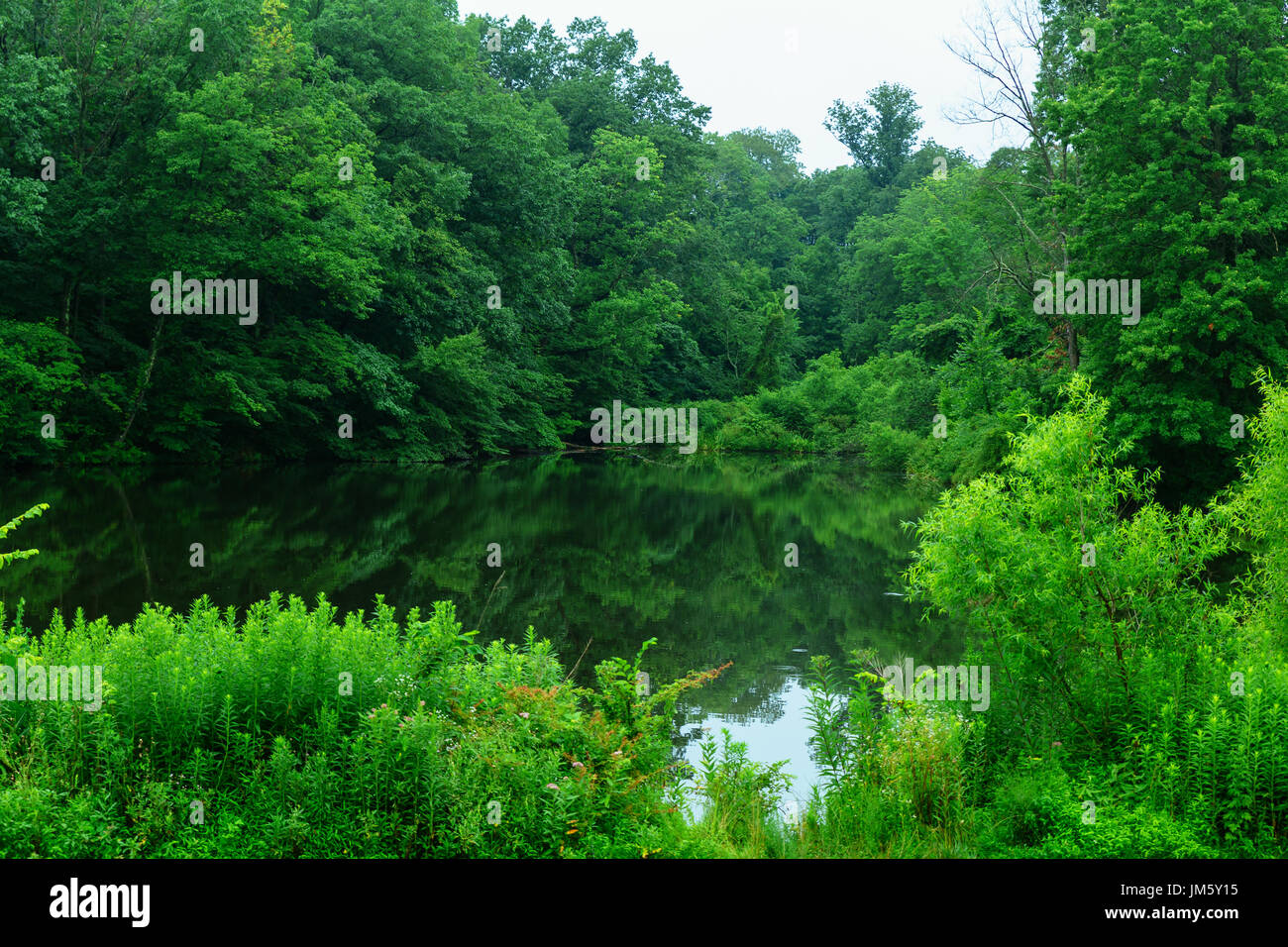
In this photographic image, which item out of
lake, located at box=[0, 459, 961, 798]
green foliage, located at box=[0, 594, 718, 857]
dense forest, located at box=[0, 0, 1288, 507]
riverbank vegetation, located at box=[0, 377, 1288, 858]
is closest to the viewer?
green foliage, located at box=[0, 594, 718, 857]

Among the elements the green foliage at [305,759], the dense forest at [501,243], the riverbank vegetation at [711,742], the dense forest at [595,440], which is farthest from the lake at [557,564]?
the dense forest at [501,243]

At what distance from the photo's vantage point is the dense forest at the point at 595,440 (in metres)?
5.73

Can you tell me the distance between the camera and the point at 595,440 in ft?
186

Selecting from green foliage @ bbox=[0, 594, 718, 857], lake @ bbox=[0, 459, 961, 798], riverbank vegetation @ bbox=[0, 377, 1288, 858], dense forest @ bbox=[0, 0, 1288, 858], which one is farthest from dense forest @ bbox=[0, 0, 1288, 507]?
green foliage @ bbox=[0, 594, 718, 857]

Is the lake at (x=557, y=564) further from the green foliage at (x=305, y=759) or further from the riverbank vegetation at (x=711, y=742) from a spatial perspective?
the green foliage at (x=305, y=759)

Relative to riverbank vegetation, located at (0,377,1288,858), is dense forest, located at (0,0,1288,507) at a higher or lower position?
higher

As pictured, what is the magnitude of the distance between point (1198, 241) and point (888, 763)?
1948cm

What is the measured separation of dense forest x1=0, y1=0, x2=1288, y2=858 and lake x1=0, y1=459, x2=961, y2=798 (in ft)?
0.64

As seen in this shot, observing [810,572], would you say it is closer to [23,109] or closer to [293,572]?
[293,572]

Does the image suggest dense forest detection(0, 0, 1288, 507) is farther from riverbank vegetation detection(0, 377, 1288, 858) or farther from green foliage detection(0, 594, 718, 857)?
green foliage detection(0, 594, 718, 857)

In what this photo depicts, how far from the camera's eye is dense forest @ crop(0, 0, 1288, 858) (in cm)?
573

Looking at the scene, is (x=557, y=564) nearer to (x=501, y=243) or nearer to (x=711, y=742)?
(x=711, y=742)

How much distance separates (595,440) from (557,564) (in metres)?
38.3

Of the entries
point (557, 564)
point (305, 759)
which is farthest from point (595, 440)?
point (305, 759)
